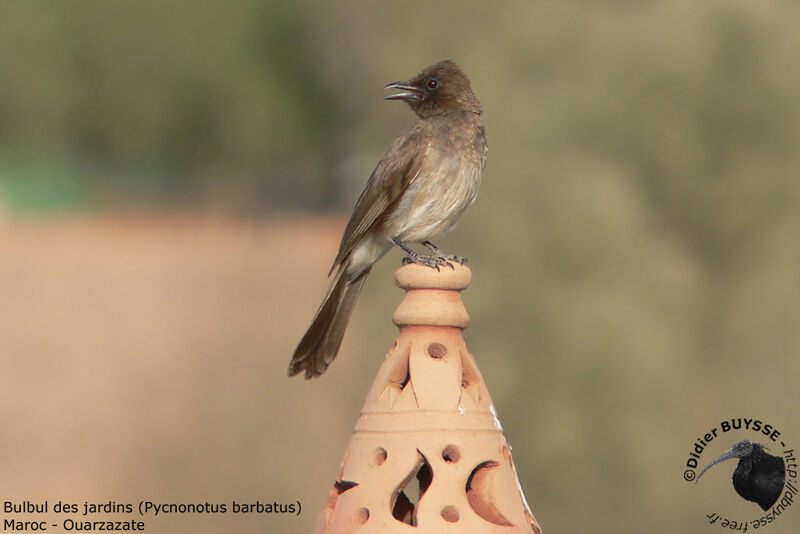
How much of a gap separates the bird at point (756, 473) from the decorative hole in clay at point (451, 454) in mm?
1980

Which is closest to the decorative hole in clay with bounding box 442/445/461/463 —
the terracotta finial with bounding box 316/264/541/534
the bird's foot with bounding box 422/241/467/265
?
the terracotta finial with bounding box 316/264/541/534

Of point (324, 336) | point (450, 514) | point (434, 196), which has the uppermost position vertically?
point (434, 196)

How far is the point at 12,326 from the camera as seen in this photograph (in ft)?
39.4

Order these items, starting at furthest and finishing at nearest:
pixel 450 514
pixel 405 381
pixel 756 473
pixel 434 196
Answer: pixel 756 473
pixel 434 196
pixel 405 381
pixel 450 514

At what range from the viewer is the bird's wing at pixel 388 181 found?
5.23m

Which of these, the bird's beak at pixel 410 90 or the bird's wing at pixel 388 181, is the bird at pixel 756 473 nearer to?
the bird's wing at pixel 388 181

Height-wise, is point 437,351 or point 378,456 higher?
point 437,351

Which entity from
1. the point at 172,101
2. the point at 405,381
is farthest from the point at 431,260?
the point at 172,101

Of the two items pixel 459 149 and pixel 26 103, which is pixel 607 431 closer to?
pixel 459 149

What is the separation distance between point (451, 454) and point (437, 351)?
0.37 m

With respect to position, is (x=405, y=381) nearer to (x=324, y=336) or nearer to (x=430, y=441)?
(x=430, y=441)

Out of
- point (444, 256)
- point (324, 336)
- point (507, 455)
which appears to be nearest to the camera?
point (507, 455)

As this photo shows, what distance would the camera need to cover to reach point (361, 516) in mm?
3836

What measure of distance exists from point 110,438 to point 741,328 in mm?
5849
